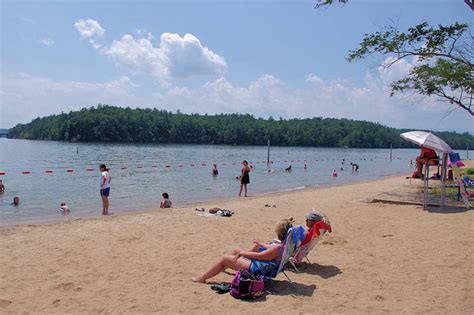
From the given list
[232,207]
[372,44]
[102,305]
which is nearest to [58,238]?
[102,305]

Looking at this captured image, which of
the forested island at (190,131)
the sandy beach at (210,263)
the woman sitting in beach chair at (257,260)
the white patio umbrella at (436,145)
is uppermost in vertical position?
the forested island at (190,131)

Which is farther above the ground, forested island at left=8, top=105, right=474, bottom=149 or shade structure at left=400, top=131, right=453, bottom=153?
forested island at left=8, top=105, right=474, bottom=149

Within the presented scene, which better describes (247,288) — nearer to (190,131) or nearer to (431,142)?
(431,142)

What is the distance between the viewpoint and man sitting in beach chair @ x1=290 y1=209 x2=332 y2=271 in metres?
6.07

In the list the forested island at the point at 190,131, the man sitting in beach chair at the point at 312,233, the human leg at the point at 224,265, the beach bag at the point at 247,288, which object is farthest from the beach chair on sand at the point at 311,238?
the forested island at the point at 190,131

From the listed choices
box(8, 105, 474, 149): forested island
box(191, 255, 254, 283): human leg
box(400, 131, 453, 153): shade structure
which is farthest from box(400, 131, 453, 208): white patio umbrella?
box(8, 105, 474, 149): forested island

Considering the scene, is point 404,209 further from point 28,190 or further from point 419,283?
point 28,190

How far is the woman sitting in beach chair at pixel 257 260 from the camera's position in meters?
5.55

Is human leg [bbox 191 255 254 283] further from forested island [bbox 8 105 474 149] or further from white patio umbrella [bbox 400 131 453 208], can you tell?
forested island [bbox 8 105 474 149]

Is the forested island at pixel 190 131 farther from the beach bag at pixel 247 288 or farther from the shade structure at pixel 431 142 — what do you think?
the beach bag at pixel 247 288

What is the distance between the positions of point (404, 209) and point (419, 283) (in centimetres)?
668

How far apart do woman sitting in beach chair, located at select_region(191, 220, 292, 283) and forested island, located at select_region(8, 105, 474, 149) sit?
4141 inches

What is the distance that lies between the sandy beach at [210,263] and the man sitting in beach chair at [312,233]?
232 millimetres

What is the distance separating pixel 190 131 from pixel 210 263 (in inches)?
4662
